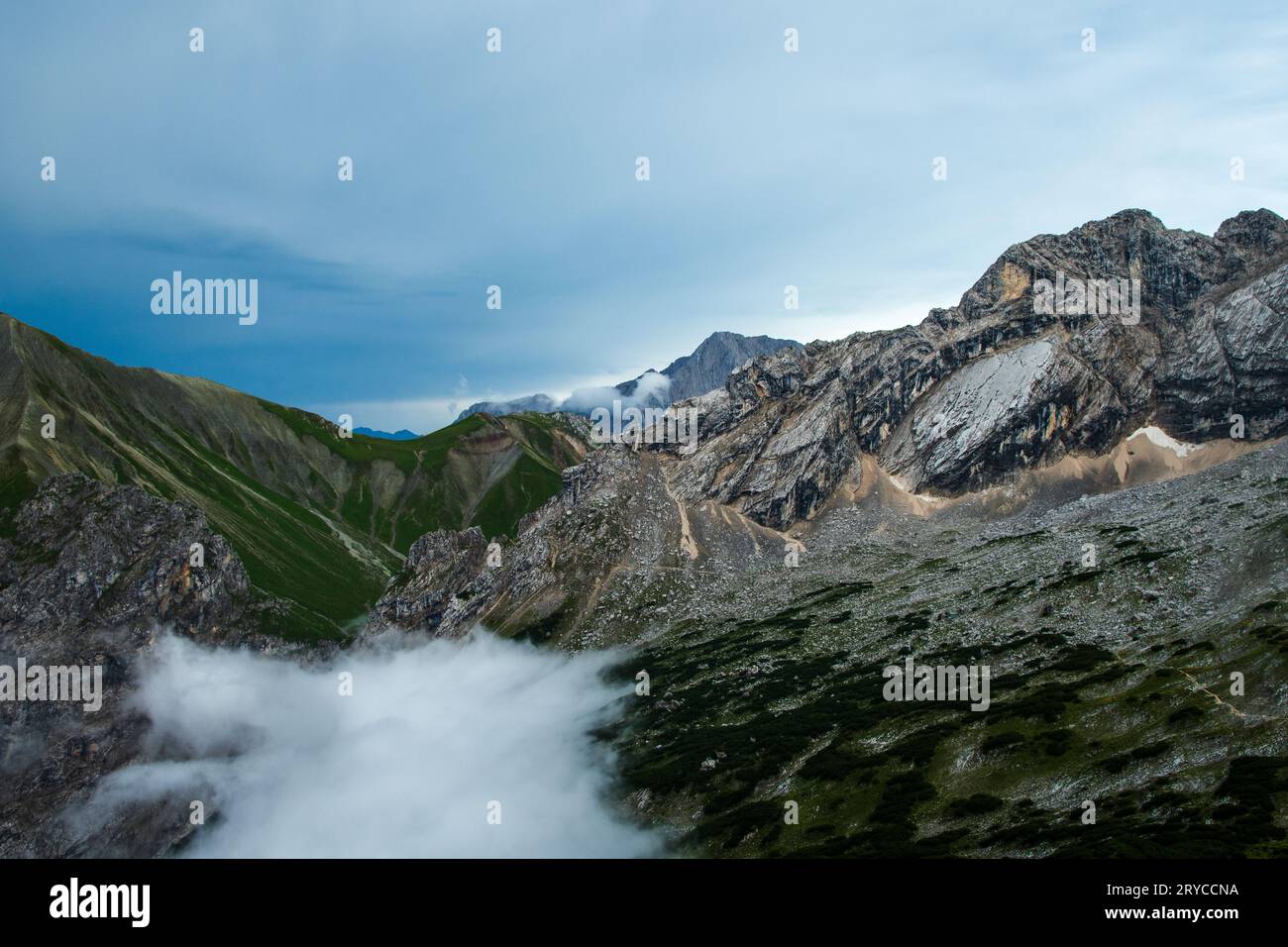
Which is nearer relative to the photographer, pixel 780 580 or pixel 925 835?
pixel 925 835

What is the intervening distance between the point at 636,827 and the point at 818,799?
74.5 feet

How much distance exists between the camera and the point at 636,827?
93.4 metres
